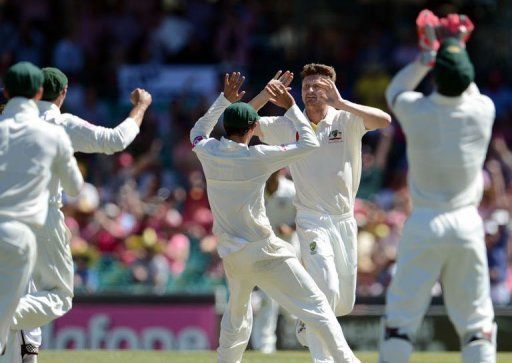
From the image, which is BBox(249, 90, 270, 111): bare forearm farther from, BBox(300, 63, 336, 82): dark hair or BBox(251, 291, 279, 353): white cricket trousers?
BBox(251, 291, 279, 353): white cricket trousers

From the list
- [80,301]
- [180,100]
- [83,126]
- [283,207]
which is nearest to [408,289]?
[83,126]

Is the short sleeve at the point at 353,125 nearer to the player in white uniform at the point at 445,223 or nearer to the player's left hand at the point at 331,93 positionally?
the player's left hand at the point at 331,93

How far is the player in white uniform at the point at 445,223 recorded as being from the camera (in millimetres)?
8461

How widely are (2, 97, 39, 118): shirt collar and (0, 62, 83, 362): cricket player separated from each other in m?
0.01

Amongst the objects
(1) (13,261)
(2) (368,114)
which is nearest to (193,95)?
(2) (368,114)

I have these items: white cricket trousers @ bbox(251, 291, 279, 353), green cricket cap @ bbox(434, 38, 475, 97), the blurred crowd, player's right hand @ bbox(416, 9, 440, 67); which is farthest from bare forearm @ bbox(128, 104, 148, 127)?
the blurred crowd

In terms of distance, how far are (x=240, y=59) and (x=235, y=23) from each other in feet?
2.26

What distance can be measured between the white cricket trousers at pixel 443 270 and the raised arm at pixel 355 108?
1.68 m

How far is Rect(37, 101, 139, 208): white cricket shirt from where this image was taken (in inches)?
366

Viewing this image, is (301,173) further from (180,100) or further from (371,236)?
(180,100)

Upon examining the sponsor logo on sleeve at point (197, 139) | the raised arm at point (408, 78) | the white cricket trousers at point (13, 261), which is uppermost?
the raised arm at point (408, 78)

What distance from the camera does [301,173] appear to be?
10805mm

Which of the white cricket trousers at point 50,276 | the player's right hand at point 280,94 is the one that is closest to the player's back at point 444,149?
the player's right hand at point 280,94

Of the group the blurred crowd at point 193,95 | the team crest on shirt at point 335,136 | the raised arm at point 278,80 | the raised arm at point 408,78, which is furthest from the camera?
the blurred crowd at point 193,95
